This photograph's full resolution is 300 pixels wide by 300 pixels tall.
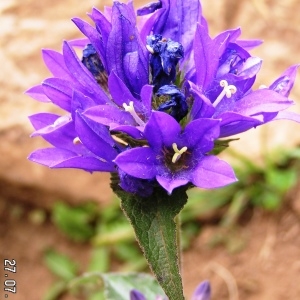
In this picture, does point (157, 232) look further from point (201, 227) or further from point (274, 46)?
point (274, 46)

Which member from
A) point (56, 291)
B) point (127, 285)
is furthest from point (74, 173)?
point (127, 285)

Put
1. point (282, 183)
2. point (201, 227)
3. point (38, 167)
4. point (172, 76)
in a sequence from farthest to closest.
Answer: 1. point (38, 167)
2. point (201, 227)
3. point (282, 183)
4. point (172, 76)

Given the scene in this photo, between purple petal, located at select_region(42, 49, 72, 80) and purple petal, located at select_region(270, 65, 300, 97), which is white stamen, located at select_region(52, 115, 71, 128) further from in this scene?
purple petal, located at select_region(270, 65, 300, 97)

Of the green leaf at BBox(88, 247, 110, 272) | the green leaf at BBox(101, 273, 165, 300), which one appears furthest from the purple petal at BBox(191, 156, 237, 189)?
the green leaf at BBox(88, 247, 110, 272)

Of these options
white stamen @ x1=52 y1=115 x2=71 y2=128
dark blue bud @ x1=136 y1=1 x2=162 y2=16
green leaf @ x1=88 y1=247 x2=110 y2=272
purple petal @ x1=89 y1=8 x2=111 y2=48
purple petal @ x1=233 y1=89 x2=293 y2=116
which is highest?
green leaf @ x1=88 y1=247 x2=110 y2=272

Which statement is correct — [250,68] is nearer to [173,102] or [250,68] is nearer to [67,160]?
[173,102]

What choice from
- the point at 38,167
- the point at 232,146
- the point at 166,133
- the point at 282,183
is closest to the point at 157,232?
the point at 166,133
